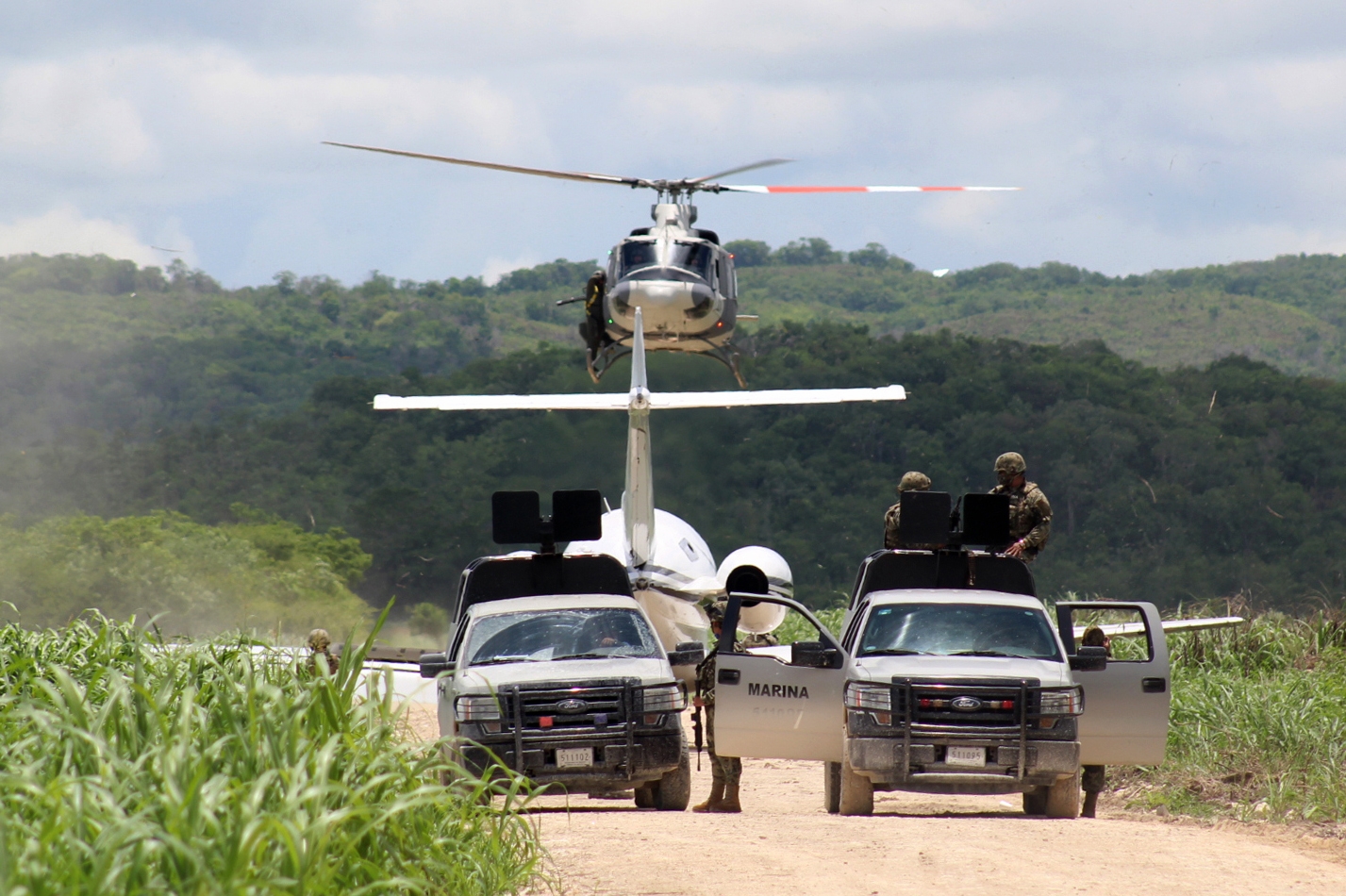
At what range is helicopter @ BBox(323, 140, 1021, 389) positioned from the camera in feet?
82.6

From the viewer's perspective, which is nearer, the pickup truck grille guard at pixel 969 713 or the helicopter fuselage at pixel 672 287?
the pickup truck grille guard at pixel 969 713

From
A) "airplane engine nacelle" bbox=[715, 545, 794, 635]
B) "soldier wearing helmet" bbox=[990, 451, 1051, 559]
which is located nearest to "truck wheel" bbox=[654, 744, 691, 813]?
"soldier wearing helmet" bbox=[990, 451, 1051, 559]

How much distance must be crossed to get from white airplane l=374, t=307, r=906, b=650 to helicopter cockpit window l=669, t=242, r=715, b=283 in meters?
3.63

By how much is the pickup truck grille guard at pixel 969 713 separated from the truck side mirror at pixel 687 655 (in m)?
1.58

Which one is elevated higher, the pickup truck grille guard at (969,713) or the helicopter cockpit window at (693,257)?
the helicopter cockpit window at (693,257)

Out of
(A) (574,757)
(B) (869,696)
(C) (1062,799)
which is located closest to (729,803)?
(A) (574,757)

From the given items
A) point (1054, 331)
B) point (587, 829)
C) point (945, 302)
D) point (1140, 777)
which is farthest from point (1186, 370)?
point (587, 829)

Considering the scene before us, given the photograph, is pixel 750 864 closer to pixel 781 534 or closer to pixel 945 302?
pixel 781 534

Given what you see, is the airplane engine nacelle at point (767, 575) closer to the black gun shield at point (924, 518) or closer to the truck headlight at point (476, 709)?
the black gun shield at point (924, 518)

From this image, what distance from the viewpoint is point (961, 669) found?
10344 mm

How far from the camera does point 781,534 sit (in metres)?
71.9

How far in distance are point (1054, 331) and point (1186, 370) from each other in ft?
86.2

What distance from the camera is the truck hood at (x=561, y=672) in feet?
34.9

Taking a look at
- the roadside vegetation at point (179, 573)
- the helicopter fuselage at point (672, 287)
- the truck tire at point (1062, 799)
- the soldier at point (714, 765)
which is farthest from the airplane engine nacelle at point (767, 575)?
the roadside vegetation at point (179, 573)
